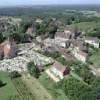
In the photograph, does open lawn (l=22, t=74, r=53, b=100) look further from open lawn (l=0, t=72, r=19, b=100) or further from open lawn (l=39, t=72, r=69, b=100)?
open lawn (l=0, t=72, r=19, b=100)

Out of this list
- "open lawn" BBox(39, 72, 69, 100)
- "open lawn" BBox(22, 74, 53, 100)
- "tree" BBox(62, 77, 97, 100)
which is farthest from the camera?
"open lawn" BBox(22, 74, 53, 100)

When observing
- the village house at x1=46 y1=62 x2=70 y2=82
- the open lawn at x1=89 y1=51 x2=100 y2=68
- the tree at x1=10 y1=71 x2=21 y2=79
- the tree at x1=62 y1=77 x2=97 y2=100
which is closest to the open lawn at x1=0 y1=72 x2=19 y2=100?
the tree at x1=10 y1=71 x2=21 y2=79

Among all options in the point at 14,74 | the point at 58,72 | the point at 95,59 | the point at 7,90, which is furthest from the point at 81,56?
the point at 7,90

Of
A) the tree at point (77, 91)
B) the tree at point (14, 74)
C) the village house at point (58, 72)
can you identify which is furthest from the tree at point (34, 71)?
the tree at point (77, 91)

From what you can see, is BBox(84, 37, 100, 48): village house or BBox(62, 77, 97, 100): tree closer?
BBox(62, 77, 97, 100): tree

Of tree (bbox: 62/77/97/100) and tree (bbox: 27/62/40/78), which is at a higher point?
tree (bbox: 62/77/97/100)

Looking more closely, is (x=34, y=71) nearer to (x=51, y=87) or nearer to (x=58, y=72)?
(x=58, y=72)
